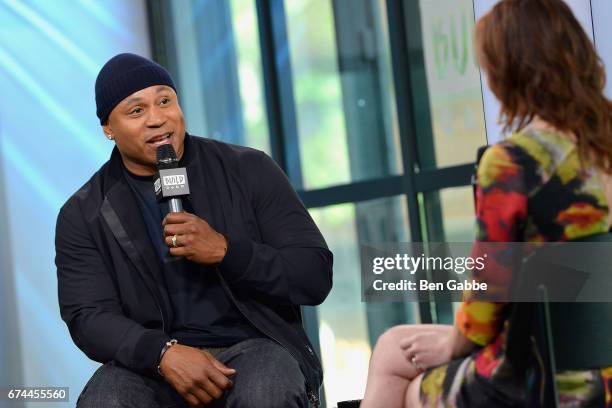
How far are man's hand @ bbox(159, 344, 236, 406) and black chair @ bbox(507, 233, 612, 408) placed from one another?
87cm

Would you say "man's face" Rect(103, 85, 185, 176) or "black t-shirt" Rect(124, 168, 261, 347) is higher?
"man's face" Rect(103, 85, 185, 176)

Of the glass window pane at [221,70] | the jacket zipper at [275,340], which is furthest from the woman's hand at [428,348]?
the glass window pane at [221,70]

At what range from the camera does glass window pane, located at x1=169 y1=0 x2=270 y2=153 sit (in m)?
5.41

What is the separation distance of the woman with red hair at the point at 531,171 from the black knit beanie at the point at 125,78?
122 cm

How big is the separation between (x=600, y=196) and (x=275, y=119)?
3.68 meters

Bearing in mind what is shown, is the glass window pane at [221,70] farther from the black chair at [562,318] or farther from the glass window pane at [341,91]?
the black chair at [562,318]

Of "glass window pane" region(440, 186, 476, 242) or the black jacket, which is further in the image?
"glass window pane" region(440, 186, 476, 242)

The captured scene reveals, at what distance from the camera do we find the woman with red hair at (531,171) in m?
1.71

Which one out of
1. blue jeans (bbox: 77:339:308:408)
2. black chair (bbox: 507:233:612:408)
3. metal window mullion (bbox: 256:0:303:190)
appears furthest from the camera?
metal window mullion (bbox: 256:0:303:190)

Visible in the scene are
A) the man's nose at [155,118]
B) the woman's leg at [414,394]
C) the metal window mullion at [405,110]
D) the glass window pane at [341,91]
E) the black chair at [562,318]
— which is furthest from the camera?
the glass window pane at [341,91]

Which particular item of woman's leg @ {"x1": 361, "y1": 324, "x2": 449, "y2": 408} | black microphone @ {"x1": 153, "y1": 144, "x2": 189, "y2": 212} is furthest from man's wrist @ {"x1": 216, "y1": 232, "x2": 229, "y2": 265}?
woman's leg @ {"x1": 361, "y1": 324, "x2": 449, "y2": 408}

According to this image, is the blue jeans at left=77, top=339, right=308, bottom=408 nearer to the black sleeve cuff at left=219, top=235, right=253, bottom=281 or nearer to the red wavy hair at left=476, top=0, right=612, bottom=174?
the black sleeve cuff at left=219, top=235, right=253, bottom=281

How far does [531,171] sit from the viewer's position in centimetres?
171

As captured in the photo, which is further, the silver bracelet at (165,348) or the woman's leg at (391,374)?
the silver bracelet at (165,348)
